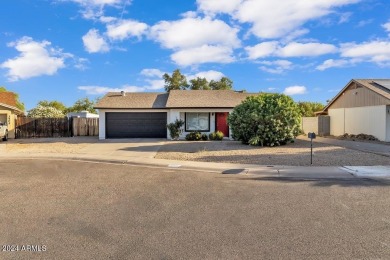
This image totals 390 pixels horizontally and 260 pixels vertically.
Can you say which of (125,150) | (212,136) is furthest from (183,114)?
(125,150)

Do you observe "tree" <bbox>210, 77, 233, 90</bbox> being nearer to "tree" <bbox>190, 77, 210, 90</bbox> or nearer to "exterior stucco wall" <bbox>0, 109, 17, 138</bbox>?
"tree" <bbox>190, 77, 210, 90</bbox>

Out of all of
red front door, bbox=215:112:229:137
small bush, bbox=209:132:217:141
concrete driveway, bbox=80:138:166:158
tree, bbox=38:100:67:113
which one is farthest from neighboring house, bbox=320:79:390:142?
tree, bbox=38:100:67:113

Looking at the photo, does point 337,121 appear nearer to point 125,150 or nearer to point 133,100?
point 133,100

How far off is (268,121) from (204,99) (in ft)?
32.5

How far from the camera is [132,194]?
325 inches

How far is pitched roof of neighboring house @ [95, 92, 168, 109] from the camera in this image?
27.7 m

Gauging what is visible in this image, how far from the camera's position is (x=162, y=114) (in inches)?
1102

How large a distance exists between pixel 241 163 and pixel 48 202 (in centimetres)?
800

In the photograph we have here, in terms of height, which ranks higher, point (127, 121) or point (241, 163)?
point (127, 121)

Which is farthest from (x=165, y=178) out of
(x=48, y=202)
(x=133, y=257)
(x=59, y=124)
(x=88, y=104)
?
(x=88, y=104)

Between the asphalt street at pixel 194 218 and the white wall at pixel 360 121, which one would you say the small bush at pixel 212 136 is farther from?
the asphalt street at pixel 194 218

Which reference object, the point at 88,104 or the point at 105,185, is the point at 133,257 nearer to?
the point at 105,185

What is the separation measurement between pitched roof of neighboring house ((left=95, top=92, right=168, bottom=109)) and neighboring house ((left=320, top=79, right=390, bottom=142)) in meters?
17.3

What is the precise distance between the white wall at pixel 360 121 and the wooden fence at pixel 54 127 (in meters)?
24.9
